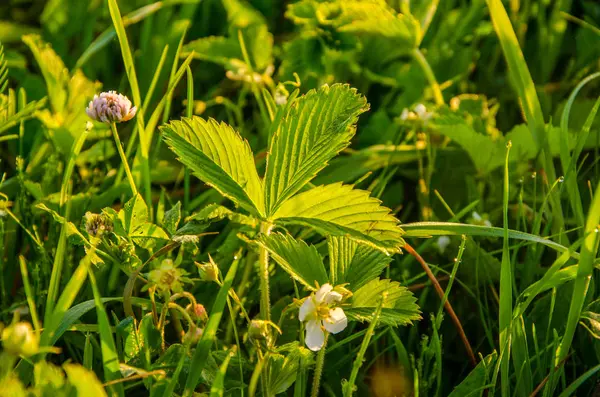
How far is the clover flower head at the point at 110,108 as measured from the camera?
1273 mm

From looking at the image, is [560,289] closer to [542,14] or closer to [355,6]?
[355,6]

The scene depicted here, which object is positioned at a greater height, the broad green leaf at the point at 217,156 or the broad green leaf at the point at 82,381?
the broad green leaf at the point at 217,156

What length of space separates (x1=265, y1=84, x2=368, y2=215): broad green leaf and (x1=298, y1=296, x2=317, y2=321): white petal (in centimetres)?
18

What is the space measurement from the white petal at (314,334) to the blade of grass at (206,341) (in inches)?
5.1

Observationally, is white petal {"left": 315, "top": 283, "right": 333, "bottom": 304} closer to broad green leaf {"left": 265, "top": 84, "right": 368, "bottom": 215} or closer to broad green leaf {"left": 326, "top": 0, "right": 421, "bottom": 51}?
broad green leaf {"left": 265, "top": 84, "right": 368, "bottom": 215}

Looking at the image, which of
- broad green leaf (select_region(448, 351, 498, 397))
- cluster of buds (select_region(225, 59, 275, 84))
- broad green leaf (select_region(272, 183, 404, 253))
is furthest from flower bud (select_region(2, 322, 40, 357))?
cluster of buds (select_region(225, 59, 275, 84))

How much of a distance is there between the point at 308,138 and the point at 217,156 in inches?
6.0

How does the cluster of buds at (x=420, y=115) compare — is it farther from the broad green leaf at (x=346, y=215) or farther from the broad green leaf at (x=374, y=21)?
the broad green leaf at (x=346, y=215)

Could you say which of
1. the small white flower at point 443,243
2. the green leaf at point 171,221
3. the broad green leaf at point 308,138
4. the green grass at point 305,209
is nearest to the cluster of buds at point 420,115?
the green grass at point 305,209

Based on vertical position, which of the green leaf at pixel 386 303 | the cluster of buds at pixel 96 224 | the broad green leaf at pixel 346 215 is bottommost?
the green leaf at pixel 386 303

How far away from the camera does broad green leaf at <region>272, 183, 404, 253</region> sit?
1113 millimetres

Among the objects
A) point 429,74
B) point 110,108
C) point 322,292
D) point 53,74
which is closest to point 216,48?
point 53,74

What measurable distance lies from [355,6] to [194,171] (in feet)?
2.44

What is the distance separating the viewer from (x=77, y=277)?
3.34ft
